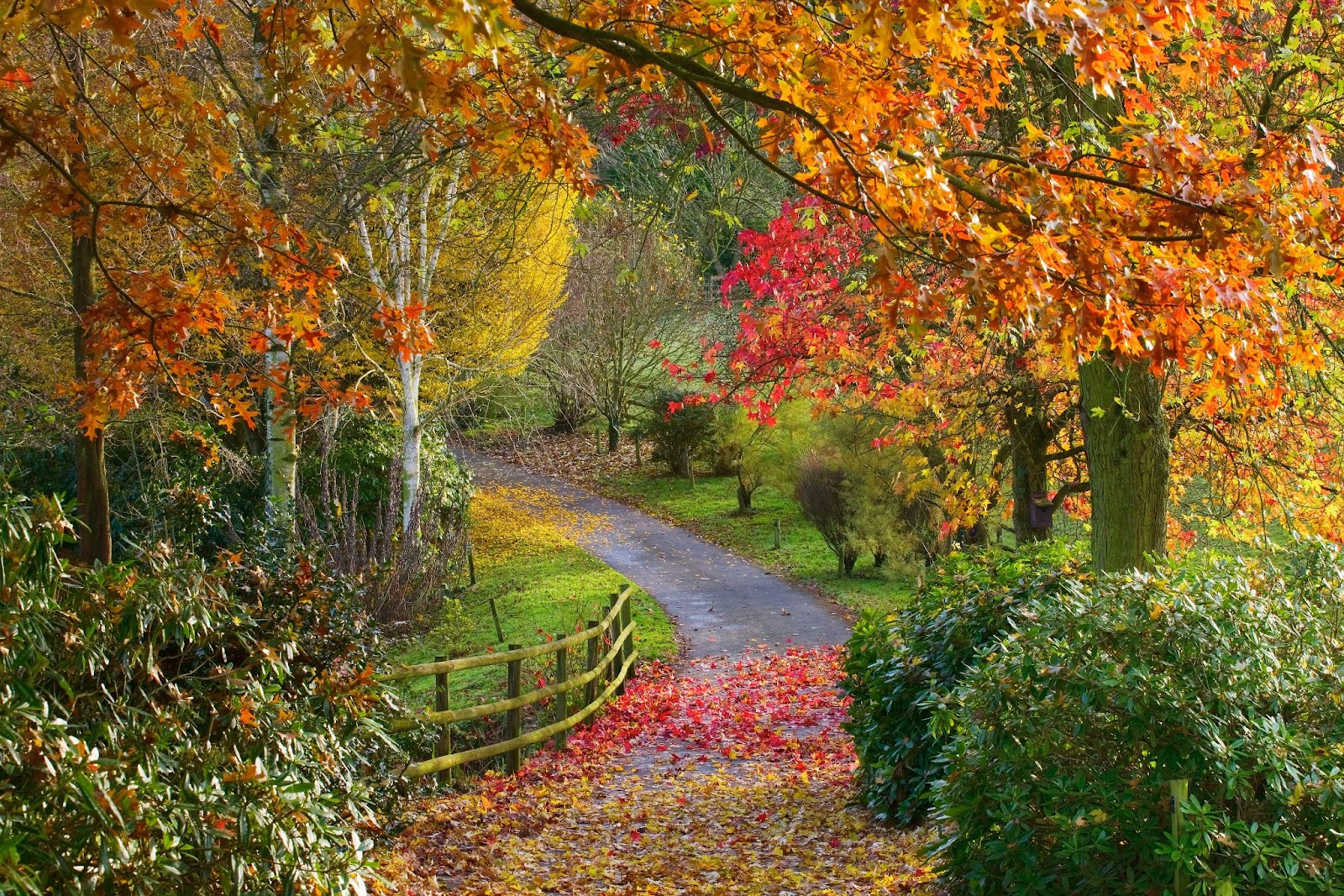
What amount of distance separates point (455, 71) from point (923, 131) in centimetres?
215

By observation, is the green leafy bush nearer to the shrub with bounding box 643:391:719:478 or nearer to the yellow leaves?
the yellow leaves

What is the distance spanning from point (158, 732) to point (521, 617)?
475 inches

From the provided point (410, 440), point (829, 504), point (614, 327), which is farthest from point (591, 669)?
point (614, 327)

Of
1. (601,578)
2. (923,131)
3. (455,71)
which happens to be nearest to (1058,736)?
(923,131)

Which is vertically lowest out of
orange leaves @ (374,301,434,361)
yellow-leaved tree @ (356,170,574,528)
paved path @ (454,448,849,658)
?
paved path @ (454,448,849,658)

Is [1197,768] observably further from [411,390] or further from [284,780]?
[411,390]

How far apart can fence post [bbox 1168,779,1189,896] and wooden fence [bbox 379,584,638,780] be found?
416 cm

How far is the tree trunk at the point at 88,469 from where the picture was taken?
5324 mm

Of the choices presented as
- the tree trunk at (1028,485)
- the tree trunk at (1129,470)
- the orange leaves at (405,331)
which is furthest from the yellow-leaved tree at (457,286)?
the tree trunk at (1129,470)

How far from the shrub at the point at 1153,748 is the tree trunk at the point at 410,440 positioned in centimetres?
1227

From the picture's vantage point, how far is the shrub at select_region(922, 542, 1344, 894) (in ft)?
11.7

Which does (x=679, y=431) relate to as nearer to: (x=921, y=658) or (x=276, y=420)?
(x=276, y=420)

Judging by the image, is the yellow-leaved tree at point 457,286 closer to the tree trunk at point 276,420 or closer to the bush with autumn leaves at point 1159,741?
the tree trunk at point 276,420

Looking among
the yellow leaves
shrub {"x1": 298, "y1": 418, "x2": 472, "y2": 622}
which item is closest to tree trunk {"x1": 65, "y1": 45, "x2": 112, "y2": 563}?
shrub {"x1": 298, "y1": 418, "x2": 472, "y2": 622}
